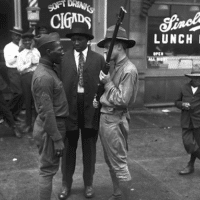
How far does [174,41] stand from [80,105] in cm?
615

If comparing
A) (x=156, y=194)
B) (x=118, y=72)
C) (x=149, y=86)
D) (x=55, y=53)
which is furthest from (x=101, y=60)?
(x=149, y=86)

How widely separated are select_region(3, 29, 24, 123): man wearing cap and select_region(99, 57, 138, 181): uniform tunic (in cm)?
379

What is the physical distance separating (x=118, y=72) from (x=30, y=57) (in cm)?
344

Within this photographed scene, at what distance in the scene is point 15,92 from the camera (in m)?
7.75

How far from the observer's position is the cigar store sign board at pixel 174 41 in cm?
995

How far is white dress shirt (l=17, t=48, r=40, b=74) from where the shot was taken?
7.28 metres

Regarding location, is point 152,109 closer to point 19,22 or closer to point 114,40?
point 19,22

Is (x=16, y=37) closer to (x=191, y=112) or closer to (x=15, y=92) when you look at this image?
(x=15, y=92)

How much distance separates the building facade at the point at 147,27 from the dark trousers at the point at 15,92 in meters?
1.19

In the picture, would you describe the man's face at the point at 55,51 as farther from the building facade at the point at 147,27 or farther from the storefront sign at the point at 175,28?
the storefront sign at the point at 175,28

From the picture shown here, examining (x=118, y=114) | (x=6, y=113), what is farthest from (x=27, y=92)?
(x=118, y=114)

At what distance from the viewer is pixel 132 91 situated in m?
4.10

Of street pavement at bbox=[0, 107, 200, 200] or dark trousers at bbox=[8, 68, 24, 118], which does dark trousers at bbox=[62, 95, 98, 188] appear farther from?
dark trousers at bbox=[8, 68, 24, 118]

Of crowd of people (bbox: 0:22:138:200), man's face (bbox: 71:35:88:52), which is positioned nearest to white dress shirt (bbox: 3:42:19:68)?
crowd of people (bbox: 0:22:138:200)
